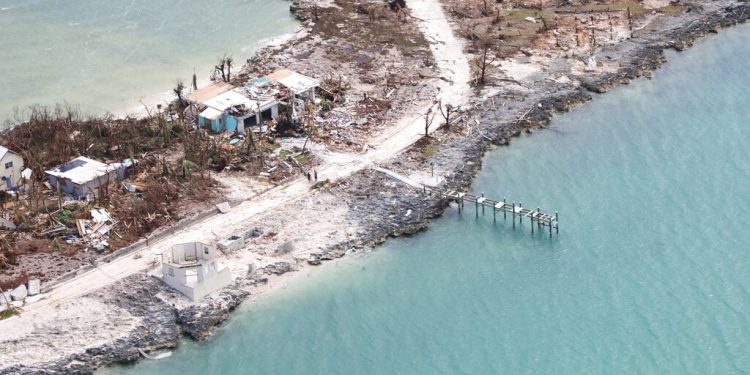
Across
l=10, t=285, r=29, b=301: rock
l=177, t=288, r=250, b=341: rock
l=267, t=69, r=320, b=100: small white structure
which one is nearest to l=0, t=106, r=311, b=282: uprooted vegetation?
l=10, t=285, r=29, b=301: rock

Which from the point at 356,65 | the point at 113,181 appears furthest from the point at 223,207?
the point at 356,65

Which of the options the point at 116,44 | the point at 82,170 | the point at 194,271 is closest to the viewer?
the point at 194,271

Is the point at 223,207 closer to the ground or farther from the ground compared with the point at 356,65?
closer to the ground

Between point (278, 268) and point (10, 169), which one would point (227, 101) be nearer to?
point (10, 169)

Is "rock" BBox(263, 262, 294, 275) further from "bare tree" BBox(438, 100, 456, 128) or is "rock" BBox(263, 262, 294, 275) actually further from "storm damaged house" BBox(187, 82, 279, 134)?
"bare tree" BBox(438, 100, 456, 128)

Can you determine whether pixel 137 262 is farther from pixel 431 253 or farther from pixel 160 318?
pixel 431 253

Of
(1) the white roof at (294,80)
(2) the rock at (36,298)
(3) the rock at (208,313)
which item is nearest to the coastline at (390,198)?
(3) the rock at (208,313)

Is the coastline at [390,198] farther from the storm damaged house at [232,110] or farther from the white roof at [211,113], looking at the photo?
the white roof at [211,113]

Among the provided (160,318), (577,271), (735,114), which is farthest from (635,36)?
(160,318)
